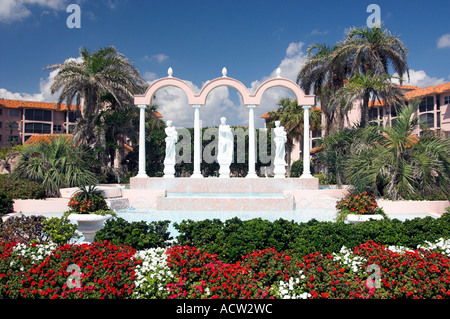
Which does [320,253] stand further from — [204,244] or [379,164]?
[379,164]

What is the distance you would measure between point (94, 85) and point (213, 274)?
18031 millimetres

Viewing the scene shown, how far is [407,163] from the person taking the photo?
12.6 m

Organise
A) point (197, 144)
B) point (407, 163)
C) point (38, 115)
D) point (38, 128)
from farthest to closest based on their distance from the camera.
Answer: point (38, 115) → point (38, 128) → point (197, 144) → point (407, 163)

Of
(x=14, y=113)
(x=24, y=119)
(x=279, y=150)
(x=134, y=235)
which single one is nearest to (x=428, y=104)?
(x=279, y=150)

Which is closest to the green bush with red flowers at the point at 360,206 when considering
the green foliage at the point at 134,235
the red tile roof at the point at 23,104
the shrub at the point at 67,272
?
the green foliage at the point at 134,235

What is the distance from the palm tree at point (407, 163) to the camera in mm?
12203

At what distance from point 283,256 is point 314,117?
26.6 m

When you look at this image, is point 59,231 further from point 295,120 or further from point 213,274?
point 295,120

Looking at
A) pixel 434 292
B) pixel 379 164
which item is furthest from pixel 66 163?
pixel 434 292

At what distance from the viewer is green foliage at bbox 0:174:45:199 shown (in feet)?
40.9

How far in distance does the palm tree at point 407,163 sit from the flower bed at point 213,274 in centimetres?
770
